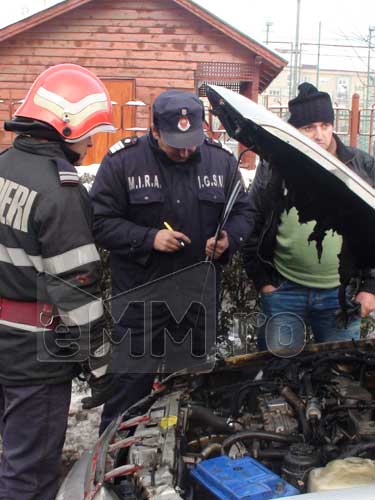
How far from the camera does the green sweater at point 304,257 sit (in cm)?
362


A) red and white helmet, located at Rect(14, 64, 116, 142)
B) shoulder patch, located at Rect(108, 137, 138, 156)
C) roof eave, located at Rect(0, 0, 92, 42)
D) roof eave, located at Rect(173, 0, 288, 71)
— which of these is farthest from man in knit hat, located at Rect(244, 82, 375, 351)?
roof eave, located at Rect(0, 0, 92, 42)

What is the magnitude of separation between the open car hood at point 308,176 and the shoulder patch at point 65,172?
74 cm

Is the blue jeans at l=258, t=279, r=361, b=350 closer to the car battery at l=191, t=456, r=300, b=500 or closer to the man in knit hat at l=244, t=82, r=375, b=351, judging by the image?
the man in knit hat at l=244, t=82, r=375, b=351

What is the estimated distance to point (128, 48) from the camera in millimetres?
14312

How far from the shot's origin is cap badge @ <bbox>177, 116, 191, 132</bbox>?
324 centimetres

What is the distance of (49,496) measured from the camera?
8.82 ft

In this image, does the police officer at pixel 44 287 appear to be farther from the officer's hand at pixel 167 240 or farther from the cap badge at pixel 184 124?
the officer's hand at pixel 167 240

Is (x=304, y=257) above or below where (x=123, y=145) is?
below

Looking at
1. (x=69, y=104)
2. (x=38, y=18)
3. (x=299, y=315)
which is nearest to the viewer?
(x=69, y=104)

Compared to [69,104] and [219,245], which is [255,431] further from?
[69,104]

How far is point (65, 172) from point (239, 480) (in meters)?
1.47

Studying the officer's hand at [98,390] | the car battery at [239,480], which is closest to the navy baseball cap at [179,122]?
the officer's hand at [98,390]

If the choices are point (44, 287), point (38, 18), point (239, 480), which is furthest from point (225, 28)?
point (239, 480)

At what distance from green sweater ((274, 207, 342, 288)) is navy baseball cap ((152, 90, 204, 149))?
2.57 feet
